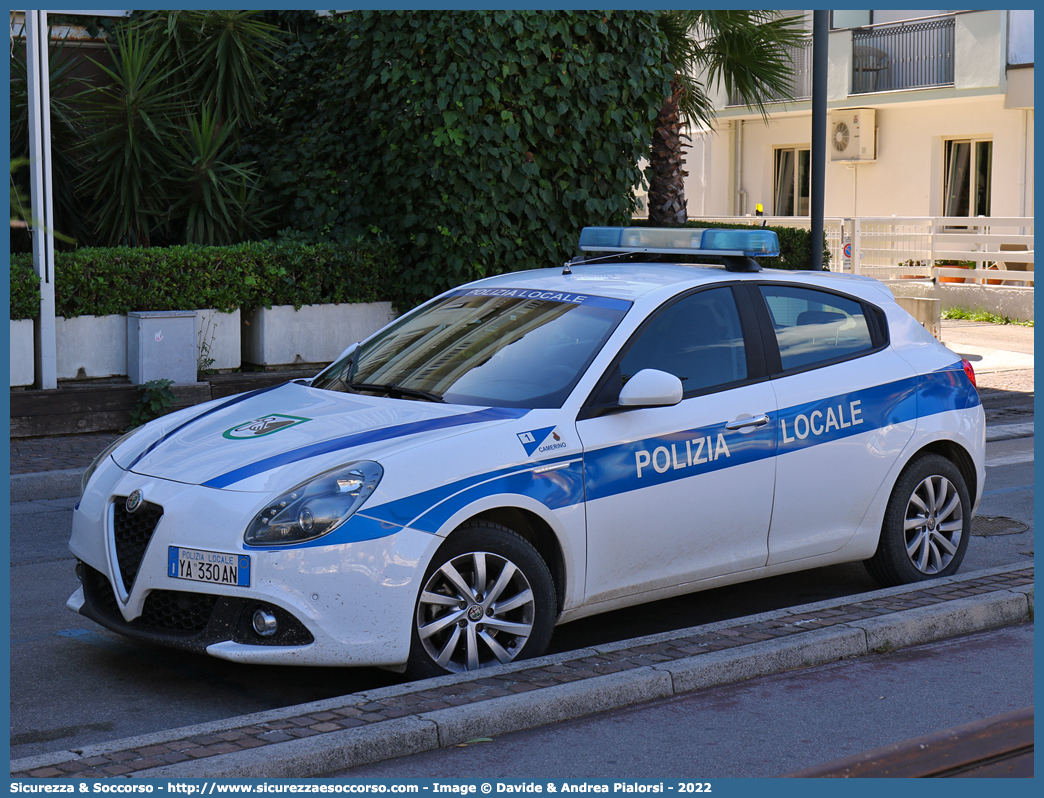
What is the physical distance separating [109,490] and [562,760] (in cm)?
207

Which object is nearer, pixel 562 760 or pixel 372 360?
pixel 562 760

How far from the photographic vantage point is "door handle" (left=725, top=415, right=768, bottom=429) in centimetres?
545

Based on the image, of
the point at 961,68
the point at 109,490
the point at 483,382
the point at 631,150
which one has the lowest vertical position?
the point at 109,490

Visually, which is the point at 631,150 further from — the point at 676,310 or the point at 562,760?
the point at 562,760

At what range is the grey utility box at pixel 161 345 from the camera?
35.0 ft

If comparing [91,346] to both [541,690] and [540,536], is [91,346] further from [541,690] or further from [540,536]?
[541,690]

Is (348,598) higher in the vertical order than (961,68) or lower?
lower

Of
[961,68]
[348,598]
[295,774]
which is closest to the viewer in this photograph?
[295,774]

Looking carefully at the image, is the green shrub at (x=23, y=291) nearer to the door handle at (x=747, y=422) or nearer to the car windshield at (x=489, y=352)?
the car windshield at (x=489, y=352)

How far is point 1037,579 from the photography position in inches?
236

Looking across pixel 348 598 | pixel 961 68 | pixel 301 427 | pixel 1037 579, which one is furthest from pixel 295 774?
pixel 961 68

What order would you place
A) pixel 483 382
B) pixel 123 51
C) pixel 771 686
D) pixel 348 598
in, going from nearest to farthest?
pixel 348 598 < pixel 771 686 < pixel 483 382 < pixel 123 51

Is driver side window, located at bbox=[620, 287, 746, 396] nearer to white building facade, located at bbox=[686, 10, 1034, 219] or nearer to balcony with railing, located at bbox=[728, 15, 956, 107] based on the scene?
balcony with railing, located at bbox=[728, 15, 956, 107]

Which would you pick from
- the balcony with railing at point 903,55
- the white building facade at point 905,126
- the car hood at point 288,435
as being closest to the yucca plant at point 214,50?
the car hood at point 288,435
